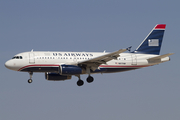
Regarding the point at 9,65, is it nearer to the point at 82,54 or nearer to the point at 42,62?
the point at 42,62

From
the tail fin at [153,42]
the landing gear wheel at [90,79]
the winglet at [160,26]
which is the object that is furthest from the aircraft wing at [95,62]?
the winglet at [160,26]

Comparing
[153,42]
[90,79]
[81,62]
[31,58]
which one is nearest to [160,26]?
[153,42]

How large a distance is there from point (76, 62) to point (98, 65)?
3.15 m

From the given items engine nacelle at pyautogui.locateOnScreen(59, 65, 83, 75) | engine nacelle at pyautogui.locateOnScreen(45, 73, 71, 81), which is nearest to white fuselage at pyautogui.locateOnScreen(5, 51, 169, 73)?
engine nacelle at pyautogui.locateOnScreen(59, 65, 83, 75)

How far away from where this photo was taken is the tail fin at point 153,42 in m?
58.7

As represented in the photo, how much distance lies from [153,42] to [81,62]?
14.0 meters

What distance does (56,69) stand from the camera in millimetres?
52438

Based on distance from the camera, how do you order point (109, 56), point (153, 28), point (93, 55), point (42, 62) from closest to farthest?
point (109, 56)
point (42, 62)
point (93, 55)
point (153, 28)

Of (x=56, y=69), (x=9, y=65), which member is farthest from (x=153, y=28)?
(x=9, y=65)

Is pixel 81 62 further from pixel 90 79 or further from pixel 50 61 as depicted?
pixel 50 61

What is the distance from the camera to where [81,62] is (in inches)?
2047

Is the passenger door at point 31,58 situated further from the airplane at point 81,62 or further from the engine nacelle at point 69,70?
the engine nacelle at point 69,70

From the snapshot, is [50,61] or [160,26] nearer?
[50,61]

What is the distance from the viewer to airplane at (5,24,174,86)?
5172 centimetres
